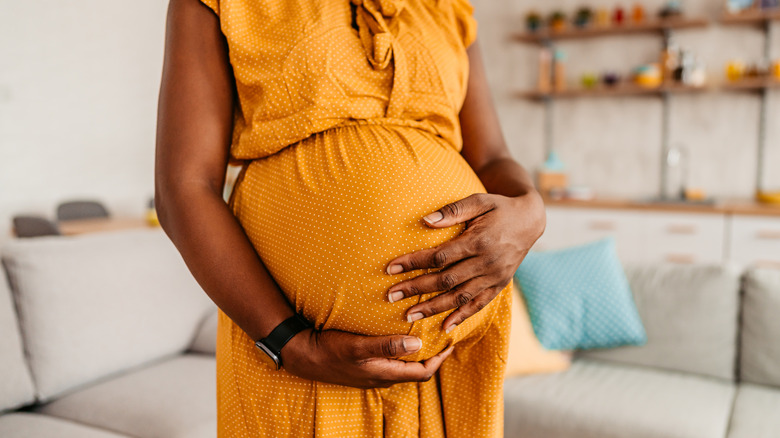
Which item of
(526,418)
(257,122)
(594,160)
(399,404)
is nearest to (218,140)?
(257,122)

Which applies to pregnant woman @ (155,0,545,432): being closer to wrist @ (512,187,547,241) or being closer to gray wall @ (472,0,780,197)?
wrist @ (512,187,547,241)

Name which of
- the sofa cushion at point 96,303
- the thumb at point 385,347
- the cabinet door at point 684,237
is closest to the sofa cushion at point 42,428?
the sofa cushion at point 96,303

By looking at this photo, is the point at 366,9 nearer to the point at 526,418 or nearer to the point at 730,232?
the point at 526,418

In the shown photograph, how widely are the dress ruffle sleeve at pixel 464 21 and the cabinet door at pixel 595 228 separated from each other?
2756mm

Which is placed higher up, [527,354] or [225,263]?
[225,263]

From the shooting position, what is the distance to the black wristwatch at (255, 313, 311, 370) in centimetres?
64

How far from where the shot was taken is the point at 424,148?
703 mm

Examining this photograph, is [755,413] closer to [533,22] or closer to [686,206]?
[686,206]

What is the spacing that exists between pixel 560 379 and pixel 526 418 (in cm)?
23

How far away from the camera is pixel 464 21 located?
0.85 meters

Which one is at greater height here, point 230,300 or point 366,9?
point 366,9

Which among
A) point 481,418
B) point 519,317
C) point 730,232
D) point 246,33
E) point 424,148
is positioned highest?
point 246,33

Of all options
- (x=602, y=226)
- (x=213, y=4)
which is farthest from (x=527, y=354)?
(x=602, y=226)

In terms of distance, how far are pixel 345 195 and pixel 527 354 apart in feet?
4.89
